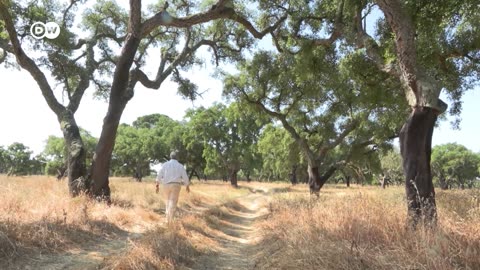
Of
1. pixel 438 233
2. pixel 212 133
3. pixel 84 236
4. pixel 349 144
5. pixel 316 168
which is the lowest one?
pixel 84 236

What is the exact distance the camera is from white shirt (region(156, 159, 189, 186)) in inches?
393

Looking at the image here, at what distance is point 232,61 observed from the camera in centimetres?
1844

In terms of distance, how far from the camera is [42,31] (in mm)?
14242

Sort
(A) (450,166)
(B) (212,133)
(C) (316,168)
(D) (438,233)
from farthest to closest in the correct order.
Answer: (A) (450,166)
(B) (212,133)
(C) (316,168)
(D) (438,233)

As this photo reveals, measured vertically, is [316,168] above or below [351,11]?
below

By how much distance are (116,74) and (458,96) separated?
38.3ft

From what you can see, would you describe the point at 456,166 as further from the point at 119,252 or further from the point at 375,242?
the point at 119,252

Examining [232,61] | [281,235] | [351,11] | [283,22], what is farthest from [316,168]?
[281,235]

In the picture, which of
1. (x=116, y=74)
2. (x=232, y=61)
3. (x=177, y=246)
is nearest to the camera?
(x=177, y=246)

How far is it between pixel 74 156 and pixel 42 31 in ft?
17.1

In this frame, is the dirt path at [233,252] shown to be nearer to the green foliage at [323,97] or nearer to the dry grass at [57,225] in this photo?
the dry grass at [57,225]

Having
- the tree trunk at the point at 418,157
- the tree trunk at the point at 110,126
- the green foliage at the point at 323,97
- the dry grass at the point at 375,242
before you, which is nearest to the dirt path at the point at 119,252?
the dry grass at the point at 375,242

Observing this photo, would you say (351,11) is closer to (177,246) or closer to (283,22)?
(283,22)

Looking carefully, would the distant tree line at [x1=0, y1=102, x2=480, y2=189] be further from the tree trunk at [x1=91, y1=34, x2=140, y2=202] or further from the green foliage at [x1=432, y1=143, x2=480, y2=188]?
the tree trunk at [x1=91, y1=34, x2=140, y2=202]
